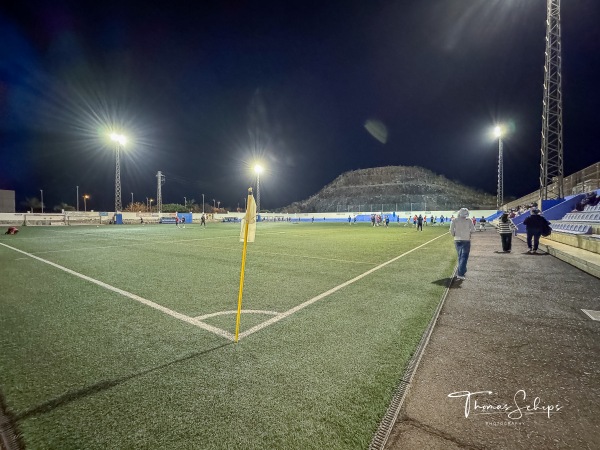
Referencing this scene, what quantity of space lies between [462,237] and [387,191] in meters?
132

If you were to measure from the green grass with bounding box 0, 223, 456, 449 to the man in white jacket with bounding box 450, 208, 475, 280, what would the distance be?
5.22 feet

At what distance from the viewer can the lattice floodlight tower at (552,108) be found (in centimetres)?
1964

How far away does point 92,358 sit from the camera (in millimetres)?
3252

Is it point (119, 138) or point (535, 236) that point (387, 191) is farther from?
point (535, 236)

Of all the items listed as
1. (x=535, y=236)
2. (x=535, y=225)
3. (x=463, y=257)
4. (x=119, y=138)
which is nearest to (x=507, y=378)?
(x=463, y=257)

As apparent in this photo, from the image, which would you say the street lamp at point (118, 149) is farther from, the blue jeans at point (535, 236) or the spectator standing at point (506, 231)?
the blue jeans at point (535, 236)

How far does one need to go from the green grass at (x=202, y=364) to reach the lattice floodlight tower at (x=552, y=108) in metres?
22.2

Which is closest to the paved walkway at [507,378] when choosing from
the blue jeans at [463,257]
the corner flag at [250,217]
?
the blue jeans at [463,257]

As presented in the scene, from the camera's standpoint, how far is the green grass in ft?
7.01

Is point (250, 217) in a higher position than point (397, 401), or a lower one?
higher

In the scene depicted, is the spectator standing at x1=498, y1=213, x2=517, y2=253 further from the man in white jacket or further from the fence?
the fence

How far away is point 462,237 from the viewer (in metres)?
7.77

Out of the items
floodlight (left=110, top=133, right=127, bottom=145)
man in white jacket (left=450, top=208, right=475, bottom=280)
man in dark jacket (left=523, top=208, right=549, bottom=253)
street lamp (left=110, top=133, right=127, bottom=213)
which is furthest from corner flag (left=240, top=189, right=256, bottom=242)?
floodlight (left=110, top=133, right=127, bottom=145)

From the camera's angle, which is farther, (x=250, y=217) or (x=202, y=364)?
(x=250, y=217)
